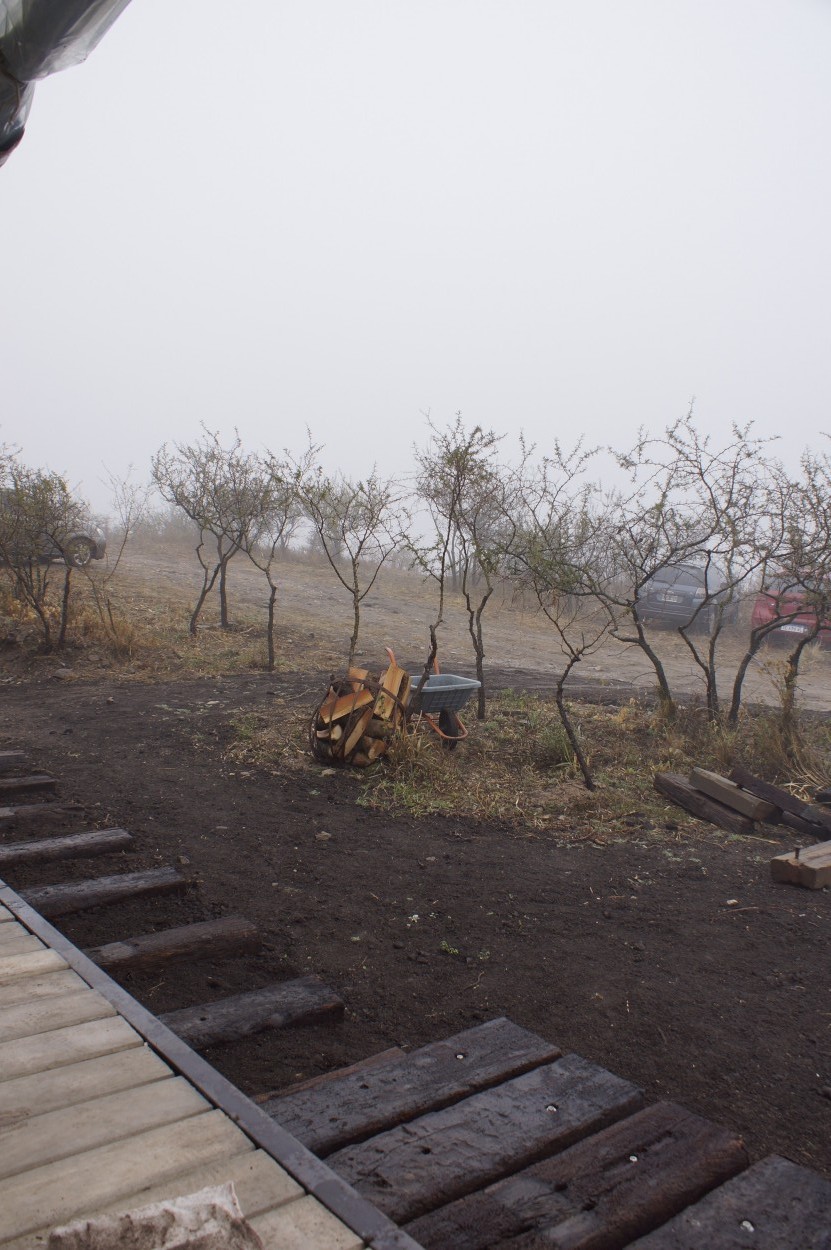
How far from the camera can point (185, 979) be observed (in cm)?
317

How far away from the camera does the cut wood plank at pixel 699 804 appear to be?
577 cm

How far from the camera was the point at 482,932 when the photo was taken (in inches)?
151

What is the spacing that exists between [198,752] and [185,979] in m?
3.80

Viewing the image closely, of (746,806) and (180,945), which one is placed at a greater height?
(746,806)

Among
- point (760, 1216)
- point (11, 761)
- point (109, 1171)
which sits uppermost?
point (109, 1171)

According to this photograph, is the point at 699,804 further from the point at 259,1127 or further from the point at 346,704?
the point at 259,1127

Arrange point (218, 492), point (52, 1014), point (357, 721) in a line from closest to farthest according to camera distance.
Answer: point (52, 1014)
point (357, 721)
point (218, 492)

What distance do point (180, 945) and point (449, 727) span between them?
13.5ft

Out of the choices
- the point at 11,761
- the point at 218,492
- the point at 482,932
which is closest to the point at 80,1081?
the point at 482,932

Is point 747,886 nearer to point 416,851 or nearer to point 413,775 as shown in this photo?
point 416,851

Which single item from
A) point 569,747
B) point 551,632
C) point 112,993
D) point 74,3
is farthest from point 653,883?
point 551,632

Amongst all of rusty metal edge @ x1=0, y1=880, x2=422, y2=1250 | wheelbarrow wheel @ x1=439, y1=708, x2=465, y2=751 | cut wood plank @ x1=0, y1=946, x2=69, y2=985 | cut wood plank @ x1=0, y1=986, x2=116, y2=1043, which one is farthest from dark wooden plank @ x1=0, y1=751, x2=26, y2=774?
cut wood plank @ x1=0, y1=986, x2=116, y2=1043

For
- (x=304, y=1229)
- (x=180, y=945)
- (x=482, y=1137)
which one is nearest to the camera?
(x=304, y=1229)

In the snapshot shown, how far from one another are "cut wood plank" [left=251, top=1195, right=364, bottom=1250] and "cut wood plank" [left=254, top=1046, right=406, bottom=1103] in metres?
0.77
